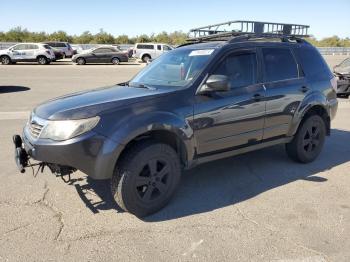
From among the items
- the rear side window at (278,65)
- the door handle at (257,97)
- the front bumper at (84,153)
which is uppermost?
the rear side window at (278,65)

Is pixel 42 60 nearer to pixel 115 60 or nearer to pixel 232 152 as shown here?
pixel 115 60

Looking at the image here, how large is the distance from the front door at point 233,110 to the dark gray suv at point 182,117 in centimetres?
1

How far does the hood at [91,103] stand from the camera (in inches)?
139

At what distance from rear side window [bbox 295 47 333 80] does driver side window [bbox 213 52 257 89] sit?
109cm

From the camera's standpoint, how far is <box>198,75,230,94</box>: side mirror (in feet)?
13.3

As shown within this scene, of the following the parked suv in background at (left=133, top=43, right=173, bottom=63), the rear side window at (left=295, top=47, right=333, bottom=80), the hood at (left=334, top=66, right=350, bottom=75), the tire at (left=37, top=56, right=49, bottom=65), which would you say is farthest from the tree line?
the rear side window at (left=295, top=47, right=333, bottom=80)

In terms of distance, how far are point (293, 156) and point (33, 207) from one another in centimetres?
377

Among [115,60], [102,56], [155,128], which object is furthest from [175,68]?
[115,60]

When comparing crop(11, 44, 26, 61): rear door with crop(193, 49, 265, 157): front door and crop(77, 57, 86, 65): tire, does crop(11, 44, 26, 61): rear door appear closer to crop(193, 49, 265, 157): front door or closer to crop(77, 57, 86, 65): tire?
crop(77, 57, 86, 65): tire

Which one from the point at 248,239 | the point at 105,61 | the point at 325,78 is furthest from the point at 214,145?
the point at 105,61

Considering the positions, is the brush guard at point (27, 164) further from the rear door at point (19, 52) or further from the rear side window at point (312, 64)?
the rear door at point (19, 52)

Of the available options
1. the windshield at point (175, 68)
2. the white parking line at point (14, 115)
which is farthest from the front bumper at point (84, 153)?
the white parking line at point (14, 115)

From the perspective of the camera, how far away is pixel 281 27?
5969 millimetres

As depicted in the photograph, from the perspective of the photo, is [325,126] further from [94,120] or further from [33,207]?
[33,207]
